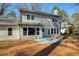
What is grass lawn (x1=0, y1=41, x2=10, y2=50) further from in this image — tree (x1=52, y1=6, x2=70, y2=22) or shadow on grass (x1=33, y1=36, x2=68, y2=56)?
tree (x1=52, y1=6, x2=70, y2=22)

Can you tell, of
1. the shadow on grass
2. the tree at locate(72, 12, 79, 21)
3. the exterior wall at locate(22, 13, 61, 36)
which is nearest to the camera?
the shadow on grass

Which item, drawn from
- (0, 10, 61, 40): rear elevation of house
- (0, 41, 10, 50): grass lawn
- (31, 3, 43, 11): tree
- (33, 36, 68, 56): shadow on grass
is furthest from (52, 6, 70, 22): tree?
(0, 41, 10, 50): grass lawn

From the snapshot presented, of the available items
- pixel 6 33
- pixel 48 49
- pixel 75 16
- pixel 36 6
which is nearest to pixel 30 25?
pixel 36 6

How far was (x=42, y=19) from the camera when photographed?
20.9ft

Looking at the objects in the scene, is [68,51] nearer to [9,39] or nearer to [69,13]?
[69,13]

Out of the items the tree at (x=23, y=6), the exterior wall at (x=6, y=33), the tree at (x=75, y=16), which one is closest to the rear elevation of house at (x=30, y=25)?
the exterior wall at (x=6, y=33)

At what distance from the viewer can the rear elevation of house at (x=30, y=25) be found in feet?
20.4

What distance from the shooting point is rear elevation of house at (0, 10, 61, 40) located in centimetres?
621

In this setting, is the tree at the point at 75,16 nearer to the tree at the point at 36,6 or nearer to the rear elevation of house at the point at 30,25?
the rear elevation of house at the point at 30,25

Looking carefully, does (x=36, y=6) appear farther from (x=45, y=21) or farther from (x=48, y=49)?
(x=48, y=49)

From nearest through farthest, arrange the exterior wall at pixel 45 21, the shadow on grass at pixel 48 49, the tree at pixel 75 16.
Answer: the shadow on grass at pixel 48 49 → the tree at pixel 75 16 → the exterior wall at pixel 45 21

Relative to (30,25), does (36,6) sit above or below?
above

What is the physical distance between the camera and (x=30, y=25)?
6336 mm

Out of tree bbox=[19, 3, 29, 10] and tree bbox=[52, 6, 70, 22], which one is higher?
tree bbox=[19, 3, 29, 10]
